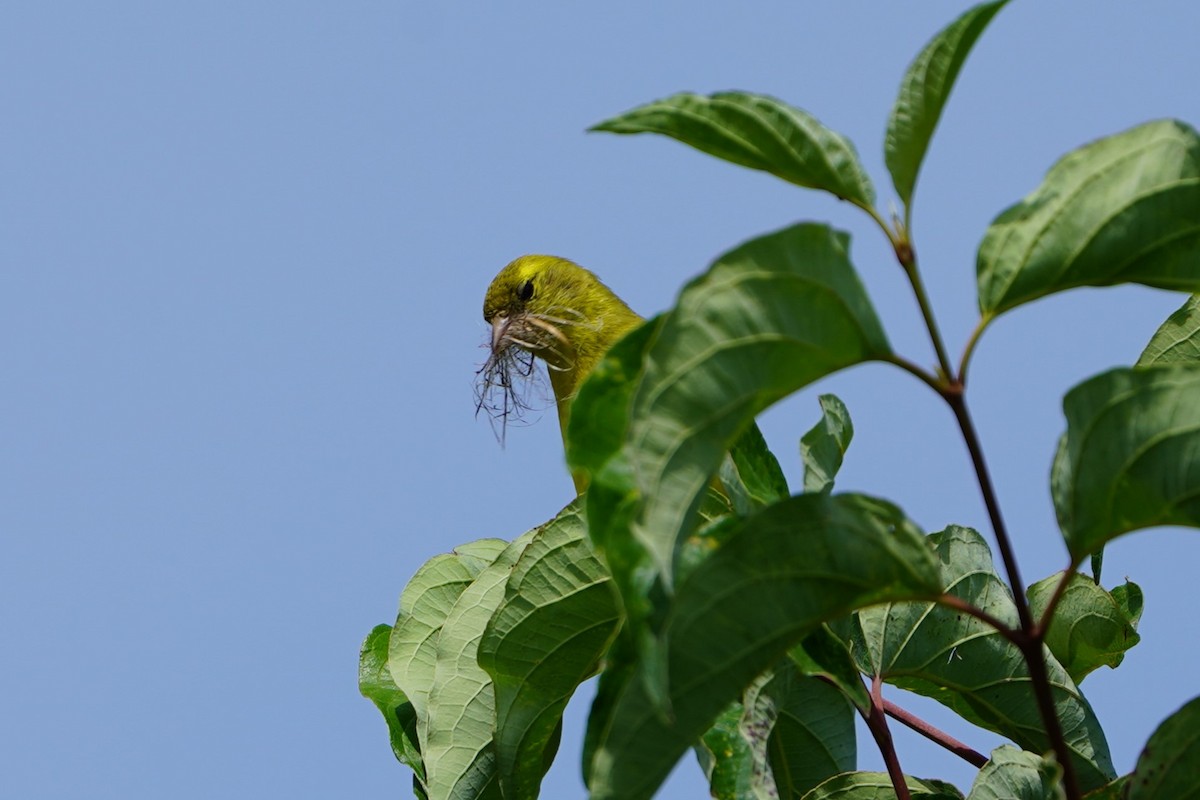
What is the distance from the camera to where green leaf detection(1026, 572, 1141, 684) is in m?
2.12

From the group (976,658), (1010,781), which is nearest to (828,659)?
(1010,781)

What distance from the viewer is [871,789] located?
1.85m

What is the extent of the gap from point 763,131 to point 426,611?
128 centimetres

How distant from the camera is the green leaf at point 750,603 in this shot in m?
1.10

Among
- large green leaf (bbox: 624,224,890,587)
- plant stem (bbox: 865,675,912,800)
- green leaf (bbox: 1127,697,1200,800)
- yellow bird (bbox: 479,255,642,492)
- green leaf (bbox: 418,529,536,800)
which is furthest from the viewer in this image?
yellow bird (bbox: 479,255,642,492)

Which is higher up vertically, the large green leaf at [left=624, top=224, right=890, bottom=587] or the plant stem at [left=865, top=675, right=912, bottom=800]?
the large green leaf at [left=624, top=224, right=890, bottom=587]

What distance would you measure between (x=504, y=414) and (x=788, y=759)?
5.00ft

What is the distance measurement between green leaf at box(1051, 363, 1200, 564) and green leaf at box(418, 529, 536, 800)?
1.00 metres

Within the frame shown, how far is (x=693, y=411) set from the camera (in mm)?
1076

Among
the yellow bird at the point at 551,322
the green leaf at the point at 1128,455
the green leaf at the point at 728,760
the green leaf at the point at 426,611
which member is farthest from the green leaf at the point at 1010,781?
the yellow bird at the point at 551,322

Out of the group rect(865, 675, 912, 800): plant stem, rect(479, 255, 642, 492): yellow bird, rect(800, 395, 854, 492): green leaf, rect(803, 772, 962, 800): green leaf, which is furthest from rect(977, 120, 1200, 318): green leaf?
rect(479, 255, 642, 492): yellow bird

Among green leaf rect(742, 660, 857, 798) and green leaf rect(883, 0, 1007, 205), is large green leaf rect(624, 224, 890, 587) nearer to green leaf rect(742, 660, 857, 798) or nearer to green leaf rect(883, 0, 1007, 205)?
green leaf rect(883, 0, 1007, 205)

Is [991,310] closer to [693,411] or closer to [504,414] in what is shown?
[693,411]

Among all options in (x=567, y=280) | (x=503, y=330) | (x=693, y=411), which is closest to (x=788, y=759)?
(x=693, y=411)
